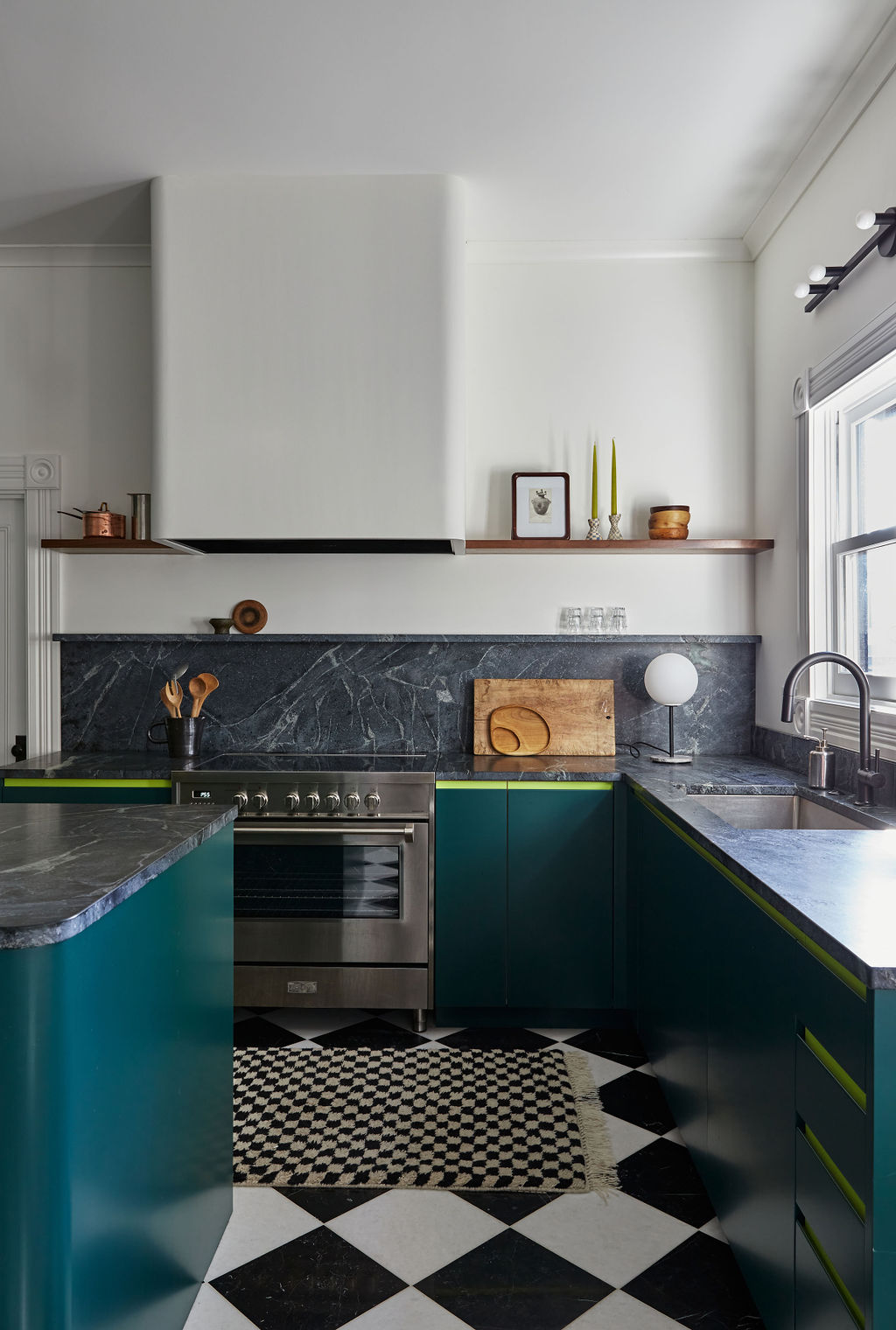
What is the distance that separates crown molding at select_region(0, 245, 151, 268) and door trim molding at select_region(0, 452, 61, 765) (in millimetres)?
746

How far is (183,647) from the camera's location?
3.50m

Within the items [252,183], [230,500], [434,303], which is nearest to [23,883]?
[230,500]

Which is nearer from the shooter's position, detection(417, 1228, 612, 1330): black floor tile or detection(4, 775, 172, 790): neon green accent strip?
detection(417, 1228, 612, 1330): black floor tile

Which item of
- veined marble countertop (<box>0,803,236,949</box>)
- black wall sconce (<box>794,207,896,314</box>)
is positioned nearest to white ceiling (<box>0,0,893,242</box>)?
black wall sconce (<box>794,207,896,314</box>)

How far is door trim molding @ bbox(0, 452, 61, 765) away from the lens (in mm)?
3475

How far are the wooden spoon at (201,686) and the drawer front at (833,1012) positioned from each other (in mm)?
2506

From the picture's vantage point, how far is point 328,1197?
2059 mm

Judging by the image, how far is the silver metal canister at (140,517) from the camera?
3.32 meters

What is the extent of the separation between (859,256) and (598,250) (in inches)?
51.5

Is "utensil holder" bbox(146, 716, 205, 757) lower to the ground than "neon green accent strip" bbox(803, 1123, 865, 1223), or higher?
higher

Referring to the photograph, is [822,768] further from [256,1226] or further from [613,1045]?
[256,1226]

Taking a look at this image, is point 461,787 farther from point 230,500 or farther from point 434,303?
point 434,303

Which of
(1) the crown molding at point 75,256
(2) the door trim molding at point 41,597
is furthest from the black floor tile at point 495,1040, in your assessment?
(1) the crown molding at point 75,256

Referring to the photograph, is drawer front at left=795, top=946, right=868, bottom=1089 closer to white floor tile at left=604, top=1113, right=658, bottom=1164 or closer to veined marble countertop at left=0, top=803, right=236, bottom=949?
veined marble countertop at left=0, top=803, right=236, bottom=949
